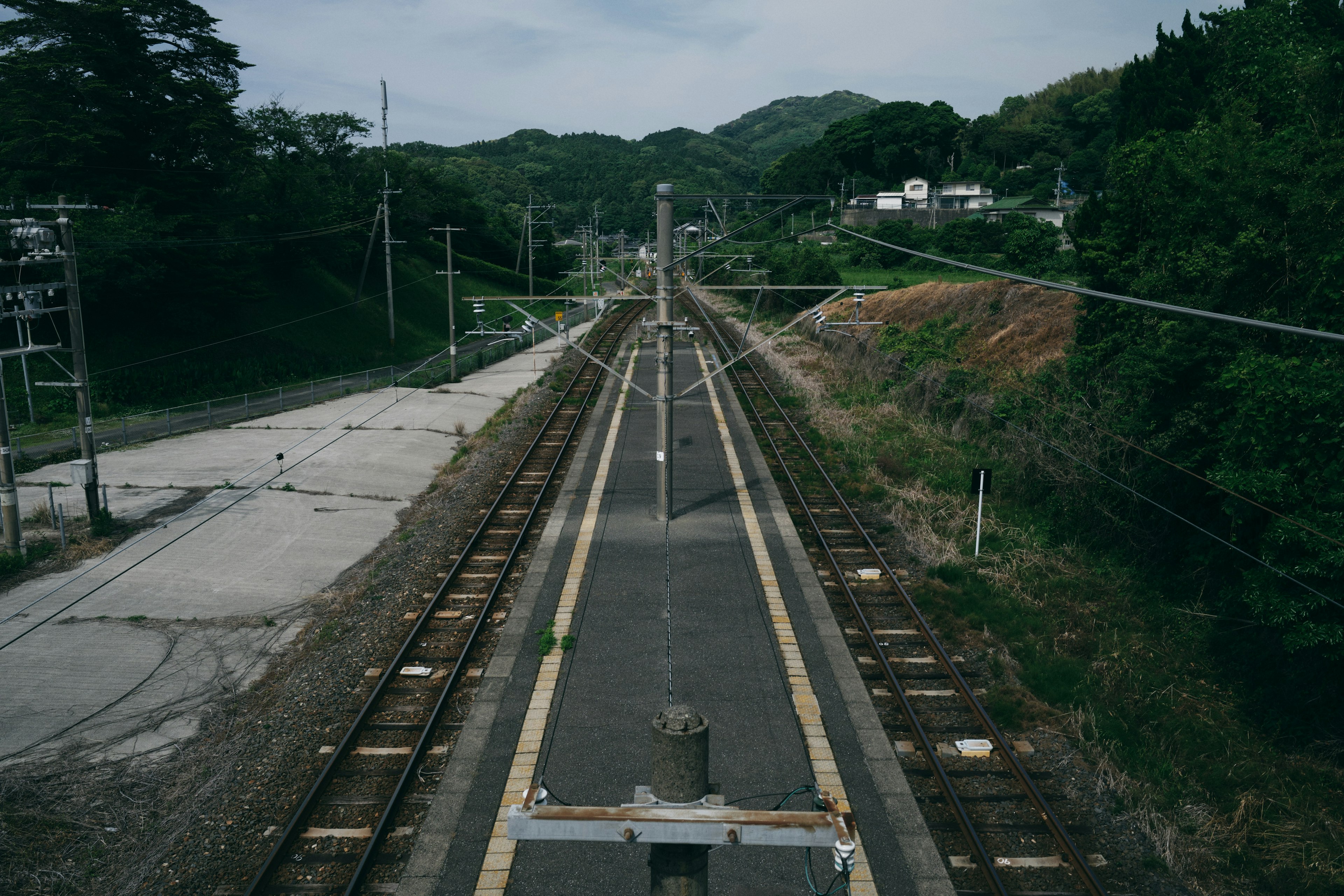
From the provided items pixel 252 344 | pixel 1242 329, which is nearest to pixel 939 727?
pixel 1242 329

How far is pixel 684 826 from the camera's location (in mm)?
3301

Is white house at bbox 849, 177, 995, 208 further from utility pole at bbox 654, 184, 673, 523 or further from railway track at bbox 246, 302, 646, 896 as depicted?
railway track at bbox 246, 302, 646, 896

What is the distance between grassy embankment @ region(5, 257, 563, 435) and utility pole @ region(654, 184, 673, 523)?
22.8 meters

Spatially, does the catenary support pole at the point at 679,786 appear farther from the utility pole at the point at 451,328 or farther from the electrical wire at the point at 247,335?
the electrical wire at the point at 247,335

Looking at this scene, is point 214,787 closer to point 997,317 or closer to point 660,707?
point 660,707

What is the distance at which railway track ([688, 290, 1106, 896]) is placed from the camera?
7996mm

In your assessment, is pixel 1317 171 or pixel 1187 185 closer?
pixel 1317 171

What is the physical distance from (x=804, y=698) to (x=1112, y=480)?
271 inches

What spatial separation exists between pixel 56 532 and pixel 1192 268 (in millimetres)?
24323

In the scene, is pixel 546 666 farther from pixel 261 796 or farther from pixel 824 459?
pixel 824 459

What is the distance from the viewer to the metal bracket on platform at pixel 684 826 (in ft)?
10.7

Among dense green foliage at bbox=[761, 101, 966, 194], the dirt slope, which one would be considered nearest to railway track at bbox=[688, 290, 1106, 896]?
the dirt slope

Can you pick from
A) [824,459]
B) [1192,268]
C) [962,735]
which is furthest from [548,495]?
[1192,268]

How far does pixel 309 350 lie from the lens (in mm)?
47625
